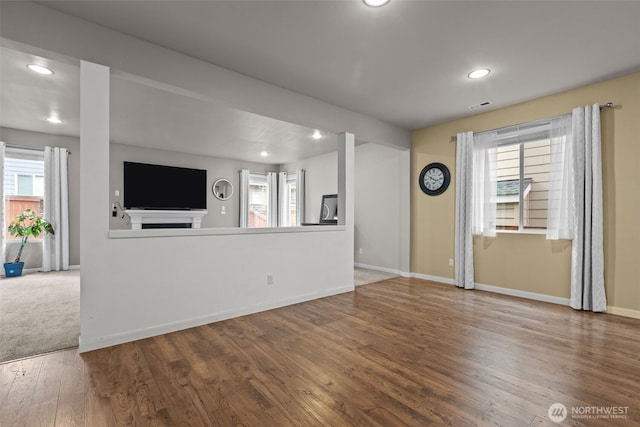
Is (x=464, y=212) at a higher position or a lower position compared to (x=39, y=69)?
lower

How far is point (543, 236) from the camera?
380 centimetres

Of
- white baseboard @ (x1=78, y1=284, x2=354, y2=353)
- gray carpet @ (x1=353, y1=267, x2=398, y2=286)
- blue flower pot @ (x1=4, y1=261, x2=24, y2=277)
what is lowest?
gray carpet @ (x1=353, y1=267, x2=398, y2=286)

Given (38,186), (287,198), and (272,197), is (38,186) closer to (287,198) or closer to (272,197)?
(272,197)

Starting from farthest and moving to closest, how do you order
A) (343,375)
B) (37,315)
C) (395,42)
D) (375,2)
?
(37,315) → (395,42) → (375,2) → (343,375)

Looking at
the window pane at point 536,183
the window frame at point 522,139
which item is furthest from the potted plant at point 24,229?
the window pane at point 536,183

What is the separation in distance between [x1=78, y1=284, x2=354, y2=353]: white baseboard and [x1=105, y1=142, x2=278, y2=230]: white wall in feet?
14.6

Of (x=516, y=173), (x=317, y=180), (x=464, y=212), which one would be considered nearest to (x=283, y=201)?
(x=317, y=180)

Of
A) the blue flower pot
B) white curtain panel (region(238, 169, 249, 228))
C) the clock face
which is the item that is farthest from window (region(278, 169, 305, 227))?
the blue flower pot

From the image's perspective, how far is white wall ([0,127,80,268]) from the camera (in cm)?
529

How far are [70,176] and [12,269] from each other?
73.5 inches

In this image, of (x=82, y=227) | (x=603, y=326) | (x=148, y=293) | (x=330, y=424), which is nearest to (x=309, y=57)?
(x=82, y=227)

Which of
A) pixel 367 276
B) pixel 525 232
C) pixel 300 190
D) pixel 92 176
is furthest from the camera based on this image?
pixel 300 190

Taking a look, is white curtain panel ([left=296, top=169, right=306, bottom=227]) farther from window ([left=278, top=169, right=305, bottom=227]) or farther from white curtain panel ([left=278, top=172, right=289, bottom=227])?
white curtain panel ([left=278, top=172, right=289, bottom=227])

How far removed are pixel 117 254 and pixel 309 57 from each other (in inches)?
97.3
